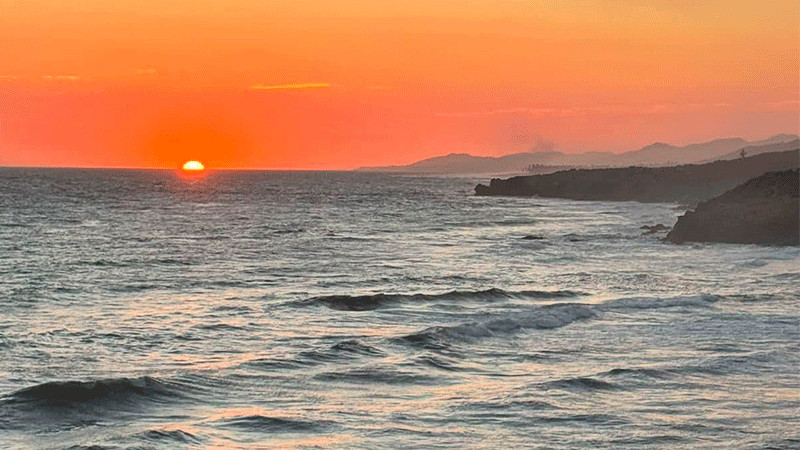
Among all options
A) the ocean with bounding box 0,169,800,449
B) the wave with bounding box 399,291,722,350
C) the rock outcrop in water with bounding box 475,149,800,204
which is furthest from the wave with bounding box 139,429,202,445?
the rock outcrop in water with bounding box 475,149,800,204

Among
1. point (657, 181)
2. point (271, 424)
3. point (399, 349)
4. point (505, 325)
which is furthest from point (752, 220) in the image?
point (657, 181)

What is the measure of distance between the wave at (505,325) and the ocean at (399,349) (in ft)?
0.32

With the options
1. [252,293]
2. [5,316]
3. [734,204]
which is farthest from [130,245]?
[734,204]

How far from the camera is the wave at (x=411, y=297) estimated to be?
30.5 metres

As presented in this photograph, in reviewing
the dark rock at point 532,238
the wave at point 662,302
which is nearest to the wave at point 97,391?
the wave at point 662,302

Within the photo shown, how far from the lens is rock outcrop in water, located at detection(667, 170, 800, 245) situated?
51.6 meters

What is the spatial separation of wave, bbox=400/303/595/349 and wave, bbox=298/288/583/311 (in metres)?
3.02

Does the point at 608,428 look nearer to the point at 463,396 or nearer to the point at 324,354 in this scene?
the point at 463,396

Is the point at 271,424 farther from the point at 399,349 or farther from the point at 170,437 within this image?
the point at 399,349

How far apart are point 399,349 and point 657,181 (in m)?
117

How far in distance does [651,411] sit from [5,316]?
17643 millimetres

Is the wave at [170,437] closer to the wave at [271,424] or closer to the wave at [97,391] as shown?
the wave at [271,424]

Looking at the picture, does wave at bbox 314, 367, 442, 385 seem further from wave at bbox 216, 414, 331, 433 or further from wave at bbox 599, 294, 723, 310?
wave at bbox 599, 294, 723, 310

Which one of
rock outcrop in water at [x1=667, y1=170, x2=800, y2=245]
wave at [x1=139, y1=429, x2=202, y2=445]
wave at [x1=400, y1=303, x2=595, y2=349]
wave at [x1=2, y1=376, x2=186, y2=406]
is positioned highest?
rock outcrop in water at [x1=667, y1=170, x2=800, y2=245]
